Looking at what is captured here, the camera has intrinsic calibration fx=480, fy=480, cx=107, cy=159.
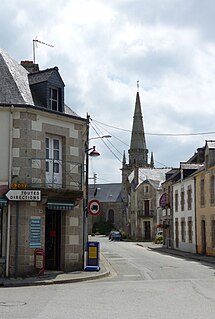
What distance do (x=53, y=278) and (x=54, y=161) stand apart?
14.4ft

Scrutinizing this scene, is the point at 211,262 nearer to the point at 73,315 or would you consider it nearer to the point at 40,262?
the point at 40,262

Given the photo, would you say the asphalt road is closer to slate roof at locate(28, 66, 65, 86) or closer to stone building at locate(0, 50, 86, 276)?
stone building at locate(0, 50, 86, 276)

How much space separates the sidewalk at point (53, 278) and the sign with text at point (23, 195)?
265 centimetres

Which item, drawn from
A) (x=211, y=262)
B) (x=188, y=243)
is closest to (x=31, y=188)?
(x=211, y=262)

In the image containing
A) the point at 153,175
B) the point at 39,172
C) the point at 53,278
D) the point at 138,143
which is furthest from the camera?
the point at 138,143

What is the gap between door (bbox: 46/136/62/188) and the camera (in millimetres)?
17756

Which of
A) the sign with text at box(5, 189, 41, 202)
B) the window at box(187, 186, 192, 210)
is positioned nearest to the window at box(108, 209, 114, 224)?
the window at box(187, 186, 192, 210)

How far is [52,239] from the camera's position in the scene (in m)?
18.4

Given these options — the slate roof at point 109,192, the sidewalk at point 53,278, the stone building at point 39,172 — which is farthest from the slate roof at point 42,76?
the slate roof at point 109,192

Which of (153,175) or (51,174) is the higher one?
(153,175)

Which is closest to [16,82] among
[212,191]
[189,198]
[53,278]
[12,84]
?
[12,84]

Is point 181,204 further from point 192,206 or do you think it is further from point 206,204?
point 206,204

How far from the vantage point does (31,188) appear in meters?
16.5

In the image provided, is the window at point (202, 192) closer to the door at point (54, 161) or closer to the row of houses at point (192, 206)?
the row of houses at point (192, 206)
